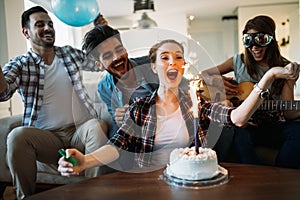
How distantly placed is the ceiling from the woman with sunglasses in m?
3.34

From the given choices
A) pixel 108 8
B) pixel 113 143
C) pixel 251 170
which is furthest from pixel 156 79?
pixel 108 8

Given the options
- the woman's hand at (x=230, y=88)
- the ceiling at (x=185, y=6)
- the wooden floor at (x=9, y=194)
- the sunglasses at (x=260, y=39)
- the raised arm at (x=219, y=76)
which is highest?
the ceiling at (x=185, y=6)

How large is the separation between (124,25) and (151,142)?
522 centimetres

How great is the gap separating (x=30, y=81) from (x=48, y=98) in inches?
5.5

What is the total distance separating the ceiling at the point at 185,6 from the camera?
513cm

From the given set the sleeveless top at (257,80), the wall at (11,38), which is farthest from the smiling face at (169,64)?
the wall at (11,38)

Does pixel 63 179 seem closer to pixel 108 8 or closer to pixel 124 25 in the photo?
pixel 108 8

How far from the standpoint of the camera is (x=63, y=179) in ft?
5.89

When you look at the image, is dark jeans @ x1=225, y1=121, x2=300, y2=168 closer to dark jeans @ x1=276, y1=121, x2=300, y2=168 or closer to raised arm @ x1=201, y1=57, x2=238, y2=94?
dark jeans @ x1=276, y1=121, x2=300, y2=168

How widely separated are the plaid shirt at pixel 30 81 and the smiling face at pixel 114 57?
0.97 feet

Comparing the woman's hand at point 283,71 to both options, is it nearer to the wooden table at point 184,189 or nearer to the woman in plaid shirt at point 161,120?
the woman in plaid shirt at point 161,120

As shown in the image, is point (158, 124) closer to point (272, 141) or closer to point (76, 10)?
point (272, 141)

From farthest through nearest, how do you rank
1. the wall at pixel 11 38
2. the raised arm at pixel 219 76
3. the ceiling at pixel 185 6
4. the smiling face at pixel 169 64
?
the ceiling at pixel 185 6 < the wall at pixel 11 38 < the raised arm at pixel 219 76 < the smiling face at pixel 169 64

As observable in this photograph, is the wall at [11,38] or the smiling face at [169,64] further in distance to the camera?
the wall at [11,38]
